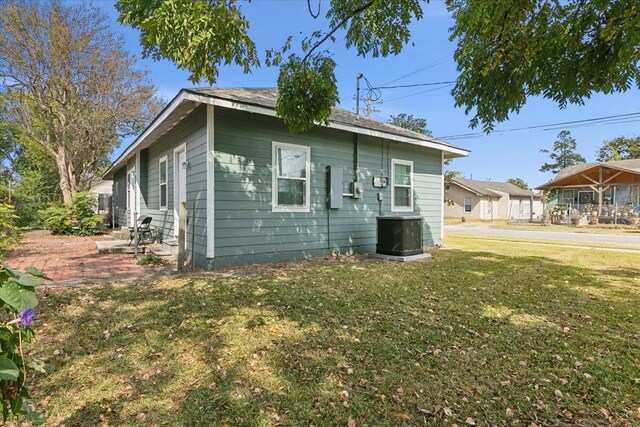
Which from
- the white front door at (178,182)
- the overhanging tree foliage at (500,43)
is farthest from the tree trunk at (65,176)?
the overhanging tree foliage at (500,43)

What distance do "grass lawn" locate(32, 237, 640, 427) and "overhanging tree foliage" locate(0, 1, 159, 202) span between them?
44.8 ft

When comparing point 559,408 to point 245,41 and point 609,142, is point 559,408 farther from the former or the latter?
point 609,142

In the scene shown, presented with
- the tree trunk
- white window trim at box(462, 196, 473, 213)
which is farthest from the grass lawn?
white window trim at box(462, 196, 473, 213)

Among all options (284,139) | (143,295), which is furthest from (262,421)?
(284,139)

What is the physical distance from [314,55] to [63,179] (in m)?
16.3

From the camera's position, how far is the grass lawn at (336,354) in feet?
7.32

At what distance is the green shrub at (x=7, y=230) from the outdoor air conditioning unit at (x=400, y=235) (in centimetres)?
757

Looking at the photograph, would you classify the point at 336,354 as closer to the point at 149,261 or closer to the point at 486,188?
the point at 149,261

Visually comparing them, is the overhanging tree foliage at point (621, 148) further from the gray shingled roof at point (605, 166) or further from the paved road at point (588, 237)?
the paved road at point (588, 237)

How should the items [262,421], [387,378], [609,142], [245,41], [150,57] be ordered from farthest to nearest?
[609,142] → [150,57] → [245,41] → [387,378] → [262,421]

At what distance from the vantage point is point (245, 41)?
3.49 meters

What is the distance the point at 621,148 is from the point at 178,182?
52.9 meters

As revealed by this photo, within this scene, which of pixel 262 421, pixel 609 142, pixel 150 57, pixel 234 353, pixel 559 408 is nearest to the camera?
pixel 262 421

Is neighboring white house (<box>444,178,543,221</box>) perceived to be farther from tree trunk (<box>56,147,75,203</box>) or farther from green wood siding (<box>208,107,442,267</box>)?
tree trunk (<box>56,147,75,203</box>)
